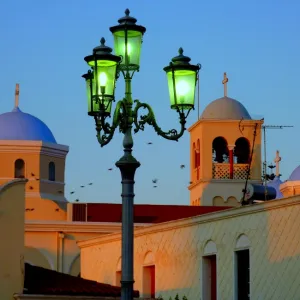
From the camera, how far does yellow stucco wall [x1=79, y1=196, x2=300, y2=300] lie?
91.4 ft

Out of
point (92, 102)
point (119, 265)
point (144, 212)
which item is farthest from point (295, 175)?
point (92, 102)

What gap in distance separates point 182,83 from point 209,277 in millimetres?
15206

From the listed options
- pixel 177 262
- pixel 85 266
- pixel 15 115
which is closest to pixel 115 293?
pixel 177 262

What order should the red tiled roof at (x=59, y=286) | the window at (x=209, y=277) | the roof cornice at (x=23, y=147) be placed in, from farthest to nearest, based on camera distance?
the roof cornice at (x=23, y=147) → the window at (x=209, y=277) → the red tiled roof at (x=59, y=286)

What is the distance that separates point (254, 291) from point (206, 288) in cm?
317

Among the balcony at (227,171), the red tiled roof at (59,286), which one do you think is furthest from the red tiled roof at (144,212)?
the red tiled roof at (59,286)

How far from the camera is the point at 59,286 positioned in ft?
91.9

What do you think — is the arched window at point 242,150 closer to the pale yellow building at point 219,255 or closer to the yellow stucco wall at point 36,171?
the yellow stucco wall at point 36,171

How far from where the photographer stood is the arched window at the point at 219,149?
65500 mm

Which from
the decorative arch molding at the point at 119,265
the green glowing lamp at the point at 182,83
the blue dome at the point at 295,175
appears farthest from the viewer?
the blue dome at the point at 295,175

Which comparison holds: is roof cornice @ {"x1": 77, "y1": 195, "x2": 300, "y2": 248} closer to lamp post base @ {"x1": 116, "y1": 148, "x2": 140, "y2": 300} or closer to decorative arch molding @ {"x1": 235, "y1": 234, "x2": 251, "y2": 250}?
decorative arch molding @ {"x1": 235, "y1": 234, "x2": 251, "y2": 250}

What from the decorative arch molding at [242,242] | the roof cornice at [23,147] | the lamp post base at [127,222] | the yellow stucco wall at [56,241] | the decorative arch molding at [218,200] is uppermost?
the roof cornice at [23,147]

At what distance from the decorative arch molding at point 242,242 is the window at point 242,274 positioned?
13 centimetres

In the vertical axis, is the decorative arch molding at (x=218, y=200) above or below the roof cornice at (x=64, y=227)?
above
